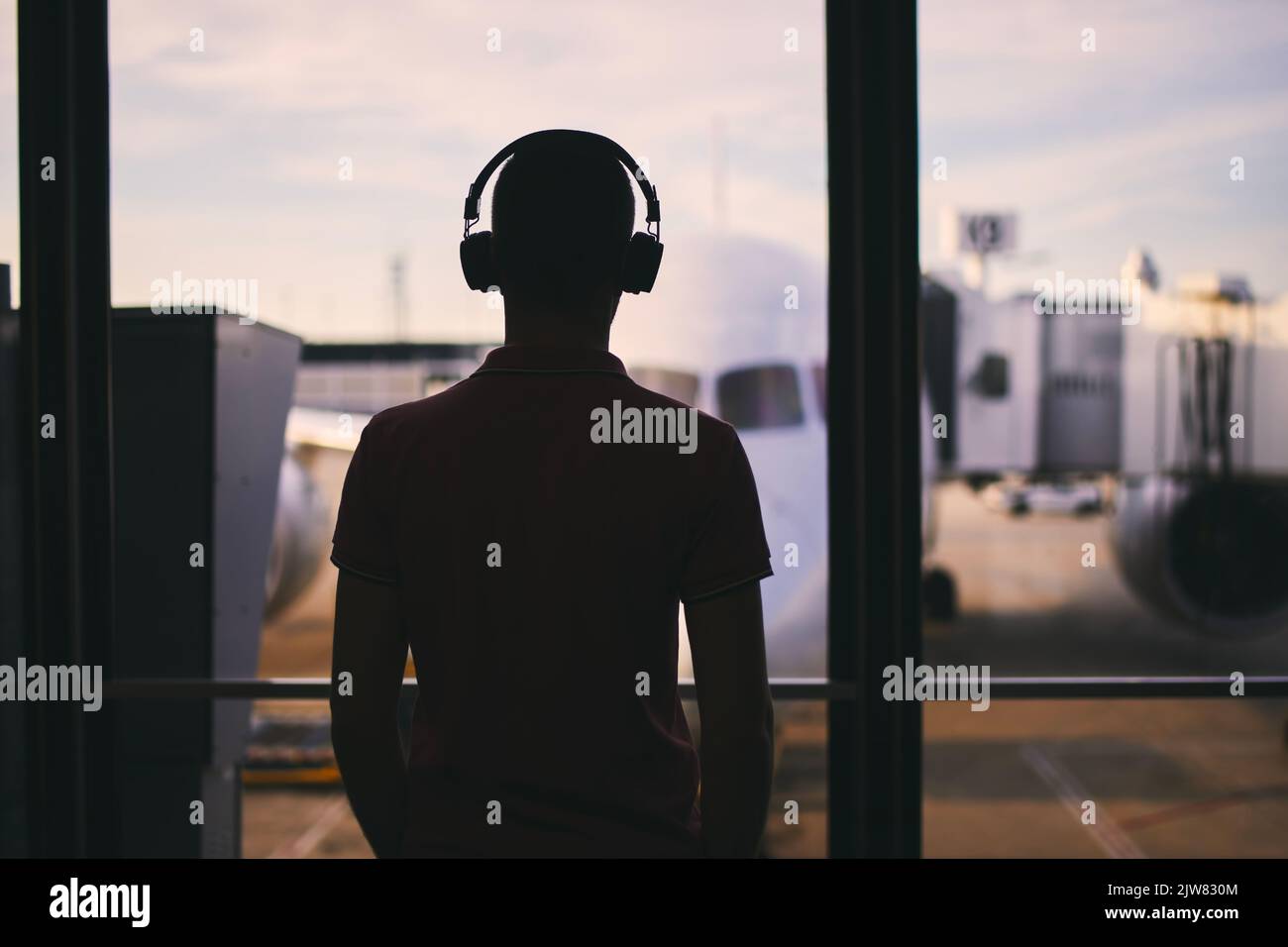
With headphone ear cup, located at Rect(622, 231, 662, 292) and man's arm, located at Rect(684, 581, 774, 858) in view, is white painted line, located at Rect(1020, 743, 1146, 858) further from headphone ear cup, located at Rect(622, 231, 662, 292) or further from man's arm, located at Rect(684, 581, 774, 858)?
headphone ear cup, located at Rect(622, 231, 662, 292)

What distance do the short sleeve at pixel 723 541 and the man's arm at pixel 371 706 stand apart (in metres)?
0.47

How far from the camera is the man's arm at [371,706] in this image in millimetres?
1513

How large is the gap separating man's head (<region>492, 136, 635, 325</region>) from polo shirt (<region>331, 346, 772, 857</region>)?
96 mm

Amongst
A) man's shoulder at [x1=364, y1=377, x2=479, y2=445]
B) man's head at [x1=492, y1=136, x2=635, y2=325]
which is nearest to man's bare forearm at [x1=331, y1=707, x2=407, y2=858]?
man's shoulder at [x1=364, y1=377, x2=479, y2=445]

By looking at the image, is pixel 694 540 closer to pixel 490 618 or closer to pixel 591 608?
Result: pixel 591 608

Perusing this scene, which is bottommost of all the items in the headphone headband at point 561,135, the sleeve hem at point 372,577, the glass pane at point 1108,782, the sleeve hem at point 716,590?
the glass pane at point 1108,782

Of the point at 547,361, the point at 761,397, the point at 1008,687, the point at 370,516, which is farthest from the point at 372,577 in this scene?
the point at 761,397

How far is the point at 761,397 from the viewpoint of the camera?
6.63 metres

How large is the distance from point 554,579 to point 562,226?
53 cm

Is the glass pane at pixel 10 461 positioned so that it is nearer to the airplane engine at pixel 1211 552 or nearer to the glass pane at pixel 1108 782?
the glass pane at pixel 1108 782

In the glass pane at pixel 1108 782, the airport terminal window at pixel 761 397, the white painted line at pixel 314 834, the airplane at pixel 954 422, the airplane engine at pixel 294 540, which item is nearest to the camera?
the airplane at pixel 954 422

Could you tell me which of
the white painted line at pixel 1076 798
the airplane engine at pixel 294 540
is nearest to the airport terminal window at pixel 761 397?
the white painted line at pixel 1076 798
